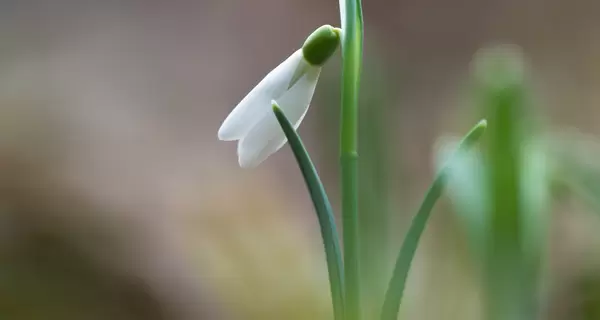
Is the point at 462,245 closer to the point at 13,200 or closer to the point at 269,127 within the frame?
the point at 269,127

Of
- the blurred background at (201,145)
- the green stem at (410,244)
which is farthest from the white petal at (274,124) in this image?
the blurred background at (201,145)

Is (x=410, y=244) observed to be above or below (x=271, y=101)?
below

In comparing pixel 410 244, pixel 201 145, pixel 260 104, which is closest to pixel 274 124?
pixel 260 104

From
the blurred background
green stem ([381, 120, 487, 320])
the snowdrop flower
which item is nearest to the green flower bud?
the snowdrop flower

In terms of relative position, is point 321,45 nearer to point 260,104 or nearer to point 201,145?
point 260,104

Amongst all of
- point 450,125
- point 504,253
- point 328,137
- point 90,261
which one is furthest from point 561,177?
point 90,261

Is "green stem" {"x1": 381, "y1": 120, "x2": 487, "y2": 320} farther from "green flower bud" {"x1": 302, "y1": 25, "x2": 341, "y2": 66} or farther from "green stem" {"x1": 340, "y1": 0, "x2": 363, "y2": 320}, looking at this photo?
"green flower bud" {"x1": 302, "y1": 25, "x2": 341, "y2": 66}

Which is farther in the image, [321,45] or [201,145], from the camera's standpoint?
[201,145]
